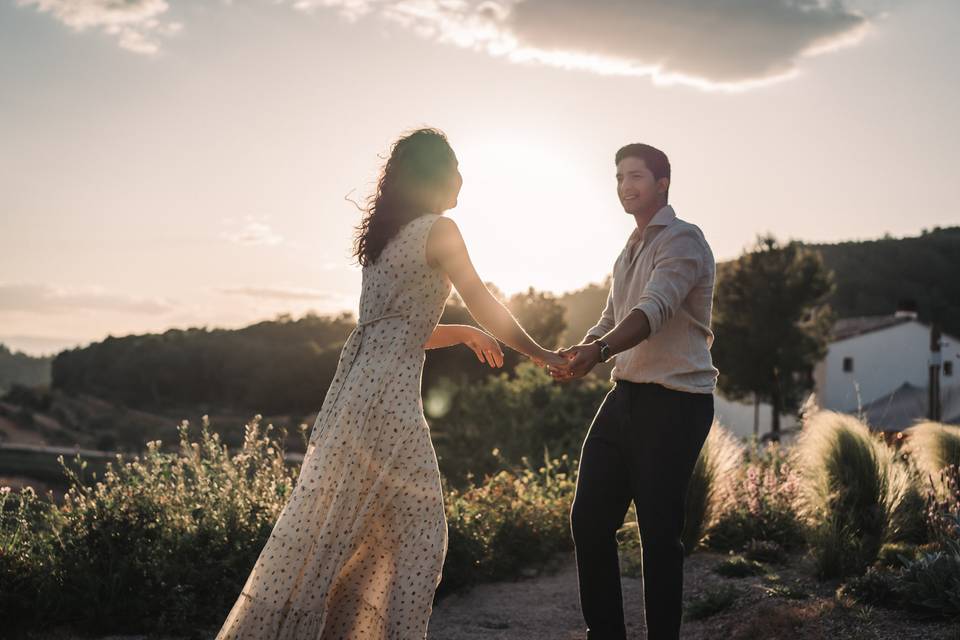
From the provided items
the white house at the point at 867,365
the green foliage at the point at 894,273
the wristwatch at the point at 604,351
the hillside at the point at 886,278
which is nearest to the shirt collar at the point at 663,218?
the wristwatch at the point at 604,351

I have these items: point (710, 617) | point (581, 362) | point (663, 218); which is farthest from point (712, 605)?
point (663, 218)

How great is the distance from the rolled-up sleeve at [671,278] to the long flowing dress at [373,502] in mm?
770

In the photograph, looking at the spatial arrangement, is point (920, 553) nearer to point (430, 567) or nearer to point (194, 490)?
point (430, 567)

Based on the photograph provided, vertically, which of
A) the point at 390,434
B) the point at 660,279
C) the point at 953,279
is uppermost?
the point at 953,279

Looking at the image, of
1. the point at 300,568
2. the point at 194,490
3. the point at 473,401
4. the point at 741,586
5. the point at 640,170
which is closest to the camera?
the point at 300,568

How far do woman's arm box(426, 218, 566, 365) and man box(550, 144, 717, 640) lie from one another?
0.38 m

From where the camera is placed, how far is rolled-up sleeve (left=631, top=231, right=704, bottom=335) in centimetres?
313

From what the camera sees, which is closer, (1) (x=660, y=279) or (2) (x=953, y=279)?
(1) (x=660, y=279)

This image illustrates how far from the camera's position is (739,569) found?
17.7 ft

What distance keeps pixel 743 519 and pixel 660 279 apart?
3672mm

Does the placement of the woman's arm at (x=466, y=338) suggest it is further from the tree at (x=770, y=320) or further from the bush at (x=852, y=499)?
the tree at (x=770, y=320)

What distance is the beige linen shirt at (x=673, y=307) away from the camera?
3.19 meters

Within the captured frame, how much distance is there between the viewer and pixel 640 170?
345 cm

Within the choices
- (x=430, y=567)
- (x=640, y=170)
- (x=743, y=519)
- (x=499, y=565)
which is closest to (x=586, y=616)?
(x=430, y=567)
